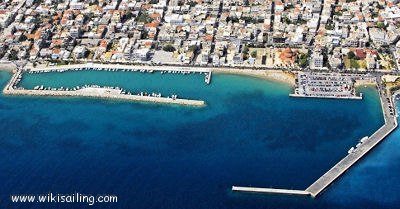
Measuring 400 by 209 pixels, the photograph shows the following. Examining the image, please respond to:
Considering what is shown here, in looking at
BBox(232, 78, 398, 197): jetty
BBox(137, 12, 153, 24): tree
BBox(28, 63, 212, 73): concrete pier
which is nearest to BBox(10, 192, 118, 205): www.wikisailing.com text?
BBox(232, 78, 398, 197): jetty

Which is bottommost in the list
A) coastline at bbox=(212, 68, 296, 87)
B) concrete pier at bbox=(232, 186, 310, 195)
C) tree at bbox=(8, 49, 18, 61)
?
concrete pier at bbox=(232, 186, 310, 195)

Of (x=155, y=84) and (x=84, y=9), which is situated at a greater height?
(x=84, y=9)

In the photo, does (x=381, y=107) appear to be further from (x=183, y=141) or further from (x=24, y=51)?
(x=24, y=51)

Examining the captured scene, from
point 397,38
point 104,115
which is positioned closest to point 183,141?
point 104,115

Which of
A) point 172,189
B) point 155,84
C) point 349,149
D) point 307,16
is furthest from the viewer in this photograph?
point 307,16

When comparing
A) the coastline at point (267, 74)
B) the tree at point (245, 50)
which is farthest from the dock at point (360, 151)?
the tree at point (245, 50)

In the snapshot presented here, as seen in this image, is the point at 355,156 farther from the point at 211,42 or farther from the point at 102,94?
the point at 102,94

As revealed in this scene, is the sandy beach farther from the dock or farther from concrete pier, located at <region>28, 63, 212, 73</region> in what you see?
the dock
